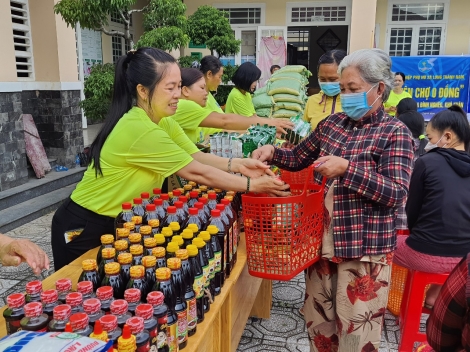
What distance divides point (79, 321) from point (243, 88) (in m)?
4.10

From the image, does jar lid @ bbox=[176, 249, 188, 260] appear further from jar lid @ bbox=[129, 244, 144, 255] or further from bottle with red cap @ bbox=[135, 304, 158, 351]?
bottle with red cap @ bbox=[135, 304, 158, 351]

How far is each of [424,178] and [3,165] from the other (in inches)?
190

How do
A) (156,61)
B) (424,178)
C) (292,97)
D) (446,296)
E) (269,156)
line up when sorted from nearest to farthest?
(446,296)
(156,61)
(269,156)
(424,178)
(292,97)

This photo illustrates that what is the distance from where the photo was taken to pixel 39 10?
19.5 feet

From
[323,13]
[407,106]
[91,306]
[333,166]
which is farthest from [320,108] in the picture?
[323,13]

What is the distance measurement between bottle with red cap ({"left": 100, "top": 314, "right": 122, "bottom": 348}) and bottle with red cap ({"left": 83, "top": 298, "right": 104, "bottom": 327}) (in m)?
0.07

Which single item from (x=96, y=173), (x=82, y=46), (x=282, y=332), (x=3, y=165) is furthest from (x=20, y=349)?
(x=82, y=46)

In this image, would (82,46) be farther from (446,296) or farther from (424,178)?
(446,296)

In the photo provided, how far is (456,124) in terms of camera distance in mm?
2770

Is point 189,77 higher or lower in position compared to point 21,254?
higher

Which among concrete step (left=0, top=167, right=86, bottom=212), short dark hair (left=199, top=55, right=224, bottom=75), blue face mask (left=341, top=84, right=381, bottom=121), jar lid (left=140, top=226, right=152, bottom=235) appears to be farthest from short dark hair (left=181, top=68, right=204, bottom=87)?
concrete step (left=0, top=167, right=86, bottom=212)

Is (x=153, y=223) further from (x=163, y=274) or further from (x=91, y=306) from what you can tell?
(x=91, y=306)

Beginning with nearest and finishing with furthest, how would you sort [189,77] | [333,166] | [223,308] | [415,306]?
[333,166] < [223,308] < [415,306] < [189,77]

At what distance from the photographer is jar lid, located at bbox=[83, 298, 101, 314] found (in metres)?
1.09
